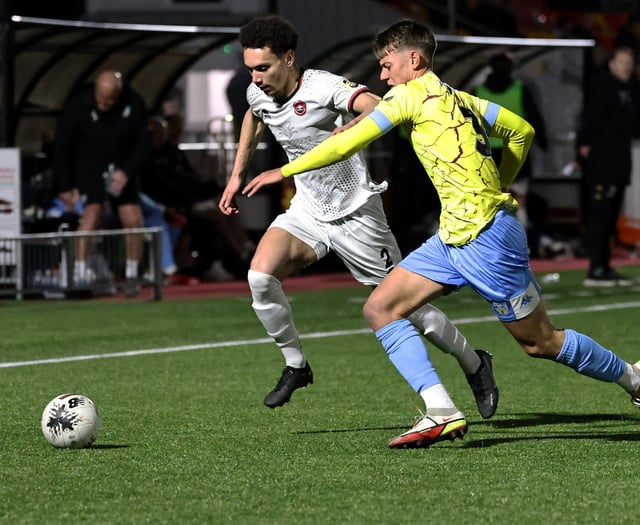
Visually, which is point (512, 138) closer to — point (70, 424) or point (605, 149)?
point (70, 424)

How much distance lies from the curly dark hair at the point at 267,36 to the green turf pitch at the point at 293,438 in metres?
1.80

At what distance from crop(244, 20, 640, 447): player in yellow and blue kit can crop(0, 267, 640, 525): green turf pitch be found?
38 cm

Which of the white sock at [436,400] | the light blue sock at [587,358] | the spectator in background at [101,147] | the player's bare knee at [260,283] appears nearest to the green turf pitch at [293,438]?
the white sock at [436,400]

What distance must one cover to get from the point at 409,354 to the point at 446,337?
27.9 inches

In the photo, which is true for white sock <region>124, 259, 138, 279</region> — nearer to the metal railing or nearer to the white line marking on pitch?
the metal railing

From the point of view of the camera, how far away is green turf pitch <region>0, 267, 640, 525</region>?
5.77m

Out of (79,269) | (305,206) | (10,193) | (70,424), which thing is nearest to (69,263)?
(79,269)

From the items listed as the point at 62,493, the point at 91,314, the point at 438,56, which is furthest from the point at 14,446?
the point at 438,56

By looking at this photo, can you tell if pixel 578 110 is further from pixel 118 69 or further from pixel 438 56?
pixel 118 69

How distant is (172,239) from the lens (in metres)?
17.2

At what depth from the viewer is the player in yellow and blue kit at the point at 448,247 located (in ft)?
22.7

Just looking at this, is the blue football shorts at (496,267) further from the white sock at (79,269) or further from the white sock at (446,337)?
the white sock at (79,269)

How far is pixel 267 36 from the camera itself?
781 centimetres

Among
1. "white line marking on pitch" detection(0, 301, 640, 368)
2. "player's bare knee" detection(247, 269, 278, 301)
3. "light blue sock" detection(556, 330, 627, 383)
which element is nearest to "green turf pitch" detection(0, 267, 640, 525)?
"white line marking on pitch" detection(0, 301, 640, 368)
